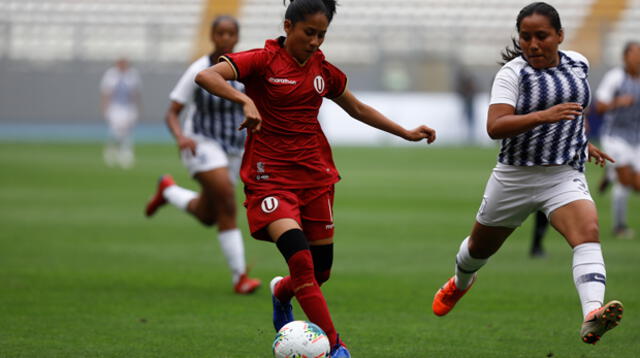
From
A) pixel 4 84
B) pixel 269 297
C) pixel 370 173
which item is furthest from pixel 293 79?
pixel 4 84

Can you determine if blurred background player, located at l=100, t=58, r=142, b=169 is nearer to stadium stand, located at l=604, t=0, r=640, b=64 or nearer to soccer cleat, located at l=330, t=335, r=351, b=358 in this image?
stadium stand, located at l=604, t=0, r=640, b=64

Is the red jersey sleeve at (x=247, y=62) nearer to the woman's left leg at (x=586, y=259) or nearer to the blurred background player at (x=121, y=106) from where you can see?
the woman's left leg at (x=586, y=259)

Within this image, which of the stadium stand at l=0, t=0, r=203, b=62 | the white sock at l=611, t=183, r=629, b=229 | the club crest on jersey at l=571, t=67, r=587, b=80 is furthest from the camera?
the stadium stand at l=0, t=0, r=203, b=62

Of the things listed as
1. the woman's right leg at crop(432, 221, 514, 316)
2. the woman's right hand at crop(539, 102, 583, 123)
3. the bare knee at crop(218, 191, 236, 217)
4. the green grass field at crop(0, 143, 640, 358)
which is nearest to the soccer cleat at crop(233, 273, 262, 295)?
the green grass field at crop(0, 143, 640, 358)

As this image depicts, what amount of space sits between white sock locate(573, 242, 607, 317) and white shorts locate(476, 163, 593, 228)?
34cm

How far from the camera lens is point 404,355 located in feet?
20.3

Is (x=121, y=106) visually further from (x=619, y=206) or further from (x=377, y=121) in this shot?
(x=377, y=121)

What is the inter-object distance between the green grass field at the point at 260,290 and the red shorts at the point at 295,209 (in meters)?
0.84

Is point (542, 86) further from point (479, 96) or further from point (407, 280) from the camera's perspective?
point (479, 96)

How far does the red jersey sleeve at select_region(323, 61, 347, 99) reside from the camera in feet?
19.9

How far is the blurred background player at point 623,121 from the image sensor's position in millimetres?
12656

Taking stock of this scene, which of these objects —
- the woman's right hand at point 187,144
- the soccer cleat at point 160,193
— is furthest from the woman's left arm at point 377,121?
the soccer cleat at point 160,193

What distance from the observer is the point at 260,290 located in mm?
8906

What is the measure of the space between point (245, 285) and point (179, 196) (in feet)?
6.44
